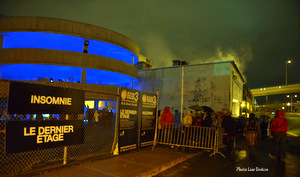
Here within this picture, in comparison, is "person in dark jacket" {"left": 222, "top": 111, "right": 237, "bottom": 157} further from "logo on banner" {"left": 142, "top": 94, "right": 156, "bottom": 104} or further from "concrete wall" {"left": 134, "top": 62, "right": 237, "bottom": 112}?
"concrete wall" {"left": 134, "top": 62, "right": 237, "bottom": 112}

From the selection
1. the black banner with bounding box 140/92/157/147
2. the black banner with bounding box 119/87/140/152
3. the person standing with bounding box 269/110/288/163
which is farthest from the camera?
the black banner with bounding box 140/92/157/147

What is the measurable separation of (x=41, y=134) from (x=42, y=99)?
32.9 inches

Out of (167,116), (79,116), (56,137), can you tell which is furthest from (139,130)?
(56,137)

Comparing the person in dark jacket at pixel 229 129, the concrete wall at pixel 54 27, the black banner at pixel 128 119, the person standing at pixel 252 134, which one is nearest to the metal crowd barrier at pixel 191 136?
the person in dark jacket at pixel 229 129

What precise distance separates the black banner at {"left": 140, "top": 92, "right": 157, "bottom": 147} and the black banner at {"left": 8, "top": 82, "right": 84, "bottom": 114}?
3.37 metres

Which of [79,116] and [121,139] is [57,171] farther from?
[121,139]

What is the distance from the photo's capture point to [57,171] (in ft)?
17.8

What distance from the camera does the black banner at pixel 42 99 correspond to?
15.6ft

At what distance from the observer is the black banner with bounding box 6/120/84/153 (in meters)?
4.64

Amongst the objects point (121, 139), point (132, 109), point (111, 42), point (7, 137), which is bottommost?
point (121, 139)

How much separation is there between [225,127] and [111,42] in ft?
80.5

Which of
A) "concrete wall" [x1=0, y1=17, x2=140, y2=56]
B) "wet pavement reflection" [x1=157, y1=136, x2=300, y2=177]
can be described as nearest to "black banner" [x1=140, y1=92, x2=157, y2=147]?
"wet pavement reflection" [x1=157, y1=136, x2=300, y2=177]

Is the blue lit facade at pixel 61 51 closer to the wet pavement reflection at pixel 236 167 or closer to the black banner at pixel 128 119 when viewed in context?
the black banner at pixel 128 119

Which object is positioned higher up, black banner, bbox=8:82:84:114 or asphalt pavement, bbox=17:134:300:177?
black banner, bbox=8:82:84:114
